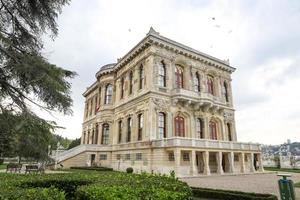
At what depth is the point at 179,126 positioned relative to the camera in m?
25.4

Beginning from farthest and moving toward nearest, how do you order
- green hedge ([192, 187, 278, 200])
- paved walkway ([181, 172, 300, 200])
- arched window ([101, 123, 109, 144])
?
arched window ([101, 123, 109, 144]) → paved walkway ([181, 172, 300, 200]) → green hedge ([192, 187, 278, 200])

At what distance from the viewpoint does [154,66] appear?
2462 centimetres

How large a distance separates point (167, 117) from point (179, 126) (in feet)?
7.35

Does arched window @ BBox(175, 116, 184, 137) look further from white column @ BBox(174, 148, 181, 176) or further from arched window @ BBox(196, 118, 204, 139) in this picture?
white column @ BBox(174, 148, 181, 176)

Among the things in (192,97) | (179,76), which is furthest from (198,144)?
(179,76)

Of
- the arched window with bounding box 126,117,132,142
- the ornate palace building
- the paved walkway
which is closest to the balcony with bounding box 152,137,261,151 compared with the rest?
the ornate palace building

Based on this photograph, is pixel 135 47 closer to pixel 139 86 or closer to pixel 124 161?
pixel 139 86

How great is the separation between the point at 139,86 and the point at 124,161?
8835mm

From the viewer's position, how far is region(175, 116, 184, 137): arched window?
25020 mm

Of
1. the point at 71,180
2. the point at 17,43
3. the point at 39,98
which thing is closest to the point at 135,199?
the point at 71,180

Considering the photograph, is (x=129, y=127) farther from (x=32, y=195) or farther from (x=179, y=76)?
(x=32, y=195)

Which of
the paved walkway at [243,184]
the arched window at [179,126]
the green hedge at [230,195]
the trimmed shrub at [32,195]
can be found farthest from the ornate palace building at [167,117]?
the trimmed shrub at [32,195]

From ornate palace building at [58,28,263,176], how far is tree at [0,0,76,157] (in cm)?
1434

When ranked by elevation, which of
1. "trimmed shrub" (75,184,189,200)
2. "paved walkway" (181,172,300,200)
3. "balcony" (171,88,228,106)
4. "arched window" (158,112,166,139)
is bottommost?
"paved walkway" (181,172,300,200)
